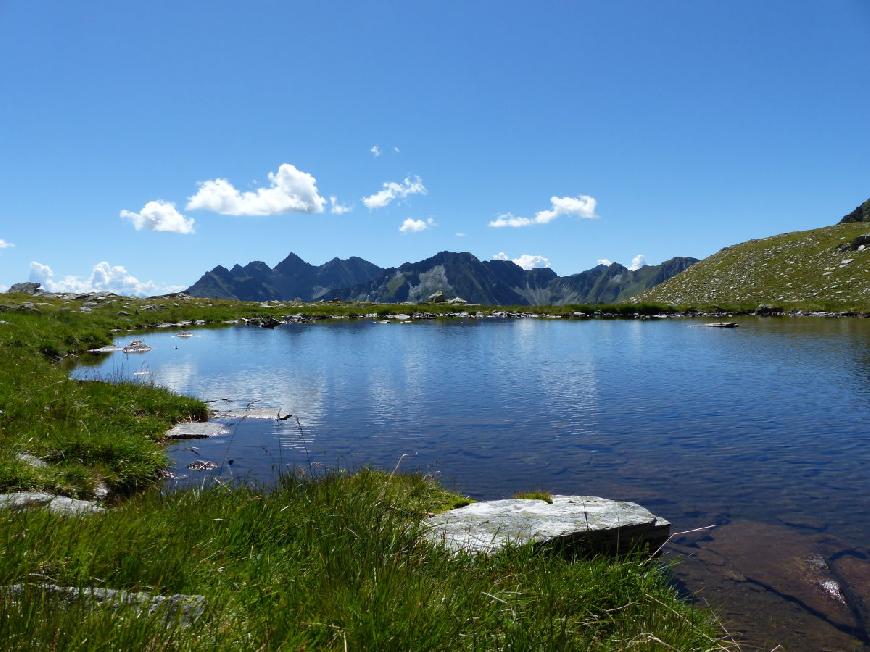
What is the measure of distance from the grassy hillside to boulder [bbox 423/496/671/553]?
348ft

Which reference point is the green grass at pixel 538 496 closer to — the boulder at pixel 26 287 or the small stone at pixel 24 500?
the small stone at pixel 24 500

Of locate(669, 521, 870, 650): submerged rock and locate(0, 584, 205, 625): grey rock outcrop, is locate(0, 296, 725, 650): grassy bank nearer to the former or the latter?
locate(0, 584, 205, 625): grey rock outcrop

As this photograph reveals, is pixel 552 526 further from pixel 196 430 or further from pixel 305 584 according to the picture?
pixel 196 430

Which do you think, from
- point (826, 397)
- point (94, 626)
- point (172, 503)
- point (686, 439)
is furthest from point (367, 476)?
point (826, 397)

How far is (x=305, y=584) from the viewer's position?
6.09 m

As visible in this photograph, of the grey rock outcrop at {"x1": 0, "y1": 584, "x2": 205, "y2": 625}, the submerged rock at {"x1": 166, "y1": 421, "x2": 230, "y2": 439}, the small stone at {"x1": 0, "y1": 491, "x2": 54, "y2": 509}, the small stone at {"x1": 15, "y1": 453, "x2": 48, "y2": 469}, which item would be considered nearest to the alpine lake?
the submerged rock at {"x1": 166, "y1": 421, "x2": 230, "y2": 439}

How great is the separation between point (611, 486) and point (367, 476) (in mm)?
6927

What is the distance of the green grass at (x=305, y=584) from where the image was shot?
14.6ft

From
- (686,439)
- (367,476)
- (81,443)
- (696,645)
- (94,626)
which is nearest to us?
(94,626)

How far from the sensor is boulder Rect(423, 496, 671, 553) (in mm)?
9383

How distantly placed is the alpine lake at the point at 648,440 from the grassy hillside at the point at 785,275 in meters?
76.5

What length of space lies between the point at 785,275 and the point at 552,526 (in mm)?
144171

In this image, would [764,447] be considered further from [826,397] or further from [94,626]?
[94,626]

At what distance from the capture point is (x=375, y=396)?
29609 mm
